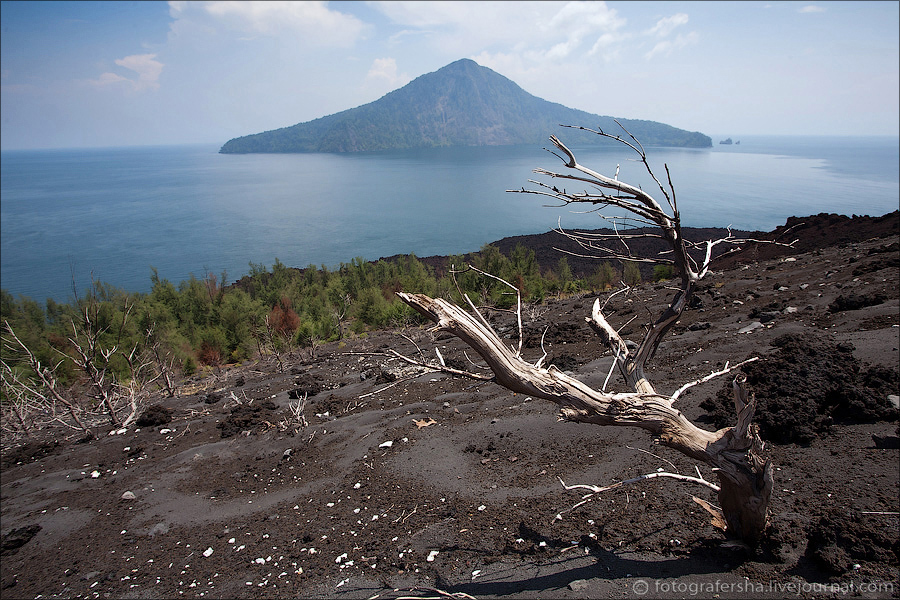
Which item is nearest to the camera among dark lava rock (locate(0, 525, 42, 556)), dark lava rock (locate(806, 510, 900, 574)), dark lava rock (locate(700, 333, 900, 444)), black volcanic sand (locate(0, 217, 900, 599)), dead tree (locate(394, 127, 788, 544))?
dead tree (locate(394, 127, 788, 544))

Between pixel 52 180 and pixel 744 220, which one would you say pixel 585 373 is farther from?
pixel 52 180

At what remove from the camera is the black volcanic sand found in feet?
Result: 9.41

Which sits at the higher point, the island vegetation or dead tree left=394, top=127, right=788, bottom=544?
dead tree left=394, top=127, right=788, bottom=544

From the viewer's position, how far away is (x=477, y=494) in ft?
14.1

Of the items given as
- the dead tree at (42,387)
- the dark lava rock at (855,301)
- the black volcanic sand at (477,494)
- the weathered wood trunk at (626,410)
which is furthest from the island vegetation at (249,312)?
the weathered wood trunk at (626,410)

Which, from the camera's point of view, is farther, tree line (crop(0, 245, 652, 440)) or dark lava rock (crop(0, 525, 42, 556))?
tree line (crop(0, 245, 652, 440))

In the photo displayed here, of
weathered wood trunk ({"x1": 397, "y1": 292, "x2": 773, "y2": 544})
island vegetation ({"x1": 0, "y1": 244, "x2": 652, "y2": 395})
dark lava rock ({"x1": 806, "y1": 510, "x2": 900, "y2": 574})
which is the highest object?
weathered wood trunk ({"x1": 397, "y1": 292, "x2": 773, "y2": 544})

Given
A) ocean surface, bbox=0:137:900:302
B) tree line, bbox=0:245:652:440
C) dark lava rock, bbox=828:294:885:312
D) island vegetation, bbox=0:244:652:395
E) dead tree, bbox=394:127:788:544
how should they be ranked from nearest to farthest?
dead tree, bbox=394:127:788:544 → dark lava rock, bbox=828:294:885:312 → tree line, bbox=0:245:652:440 → island vegetation, bbox=0:244:652:395 → ocean surface, bbox=0:137:900:302

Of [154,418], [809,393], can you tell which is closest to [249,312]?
[154,418]

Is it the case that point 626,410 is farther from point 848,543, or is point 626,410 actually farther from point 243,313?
point 243,313

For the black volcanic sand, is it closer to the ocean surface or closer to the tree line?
the tree line

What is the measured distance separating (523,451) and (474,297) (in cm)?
1542

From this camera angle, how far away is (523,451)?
502 centimetres

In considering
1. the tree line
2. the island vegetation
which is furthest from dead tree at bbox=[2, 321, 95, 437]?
the island vegetation
